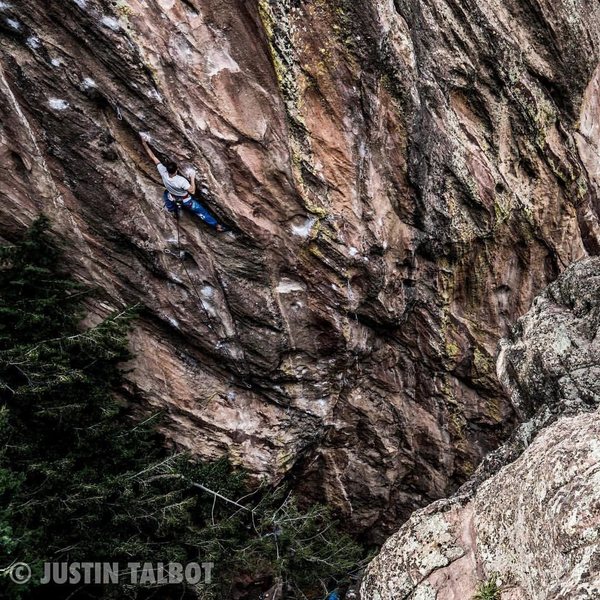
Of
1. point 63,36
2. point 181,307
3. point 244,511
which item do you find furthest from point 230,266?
point 244,511

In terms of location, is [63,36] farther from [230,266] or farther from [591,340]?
[591,340]

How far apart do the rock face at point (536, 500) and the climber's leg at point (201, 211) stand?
6.28 metres

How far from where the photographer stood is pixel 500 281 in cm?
1371

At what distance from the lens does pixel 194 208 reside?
1034 cm

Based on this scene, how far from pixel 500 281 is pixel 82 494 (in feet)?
35.9

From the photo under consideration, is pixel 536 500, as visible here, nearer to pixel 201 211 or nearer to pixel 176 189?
pixel 201 211

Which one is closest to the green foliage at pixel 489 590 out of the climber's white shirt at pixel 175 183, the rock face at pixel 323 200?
the rock face at pixel 323 200

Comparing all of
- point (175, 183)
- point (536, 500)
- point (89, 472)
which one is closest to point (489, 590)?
point (536, 500)

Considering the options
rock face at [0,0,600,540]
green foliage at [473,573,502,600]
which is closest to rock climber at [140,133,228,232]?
rock face at [0,0,600,540]

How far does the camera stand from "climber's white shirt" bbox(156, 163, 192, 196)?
388 inches

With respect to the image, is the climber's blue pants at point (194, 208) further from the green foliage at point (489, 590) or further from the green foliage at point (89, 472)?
the green foliage at point (489, 590)

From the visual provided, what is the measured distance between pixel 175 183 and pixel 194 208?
2.18ft

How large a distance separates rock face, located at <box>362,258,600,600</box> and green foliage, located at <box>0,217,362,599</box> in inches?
194

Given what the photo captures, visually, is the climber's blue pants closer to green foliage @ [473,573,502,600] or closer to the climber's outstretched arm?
the climber's outstretched arm
